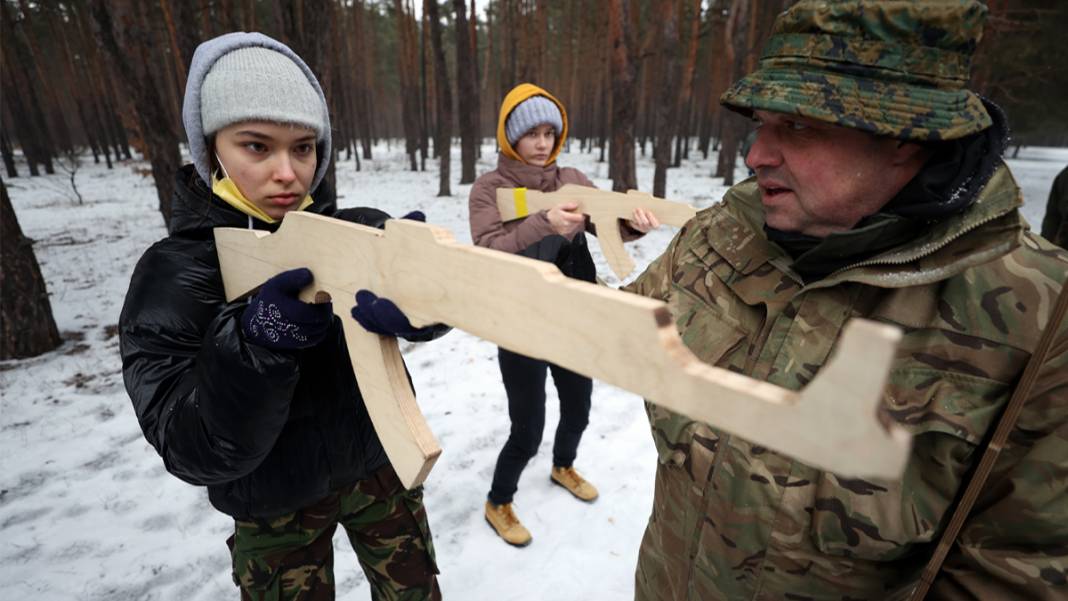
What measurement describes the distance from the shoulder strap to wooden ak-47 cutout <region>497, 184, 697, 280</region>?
3.90 ft

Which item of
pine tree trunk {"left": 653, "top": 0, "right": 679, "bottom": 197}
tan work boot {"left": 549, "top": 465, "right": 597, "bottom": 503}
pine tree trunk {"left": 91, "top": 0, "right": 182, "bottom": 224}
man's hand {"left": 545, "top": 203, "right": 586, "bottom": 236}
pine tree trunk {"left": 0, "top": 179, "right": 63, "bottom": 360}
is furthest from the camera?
pine tree trunk {"left": 653, "top": 0, "right": 679, "bottom": 197}

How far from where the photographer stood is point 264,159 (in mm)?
1262

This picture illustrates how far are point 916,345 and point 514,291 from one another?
89 centimetres

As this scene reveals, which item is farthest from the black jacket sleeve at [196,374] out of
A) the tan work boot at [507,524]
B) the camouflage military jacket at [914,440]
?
the tan work boot at [507,524]

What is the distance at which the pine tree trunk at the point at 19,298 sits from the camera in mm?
4379

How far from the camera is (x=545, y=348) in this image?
0.67 meters

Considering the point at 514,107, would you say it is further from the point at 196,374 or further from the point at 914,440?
the point at 914,440

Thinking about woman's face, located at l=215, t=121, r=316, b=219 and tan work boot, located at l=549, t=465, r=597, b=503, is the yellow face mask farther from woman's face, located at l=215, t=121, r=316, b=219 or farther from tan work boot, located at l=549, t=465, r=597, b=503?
tan work boot, located at l=549, t=465, r=597, b=503

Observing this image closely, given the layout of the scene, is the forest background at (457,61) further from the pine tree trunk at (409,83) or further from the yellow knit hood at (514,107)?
the yellow knit hood at (514,107)

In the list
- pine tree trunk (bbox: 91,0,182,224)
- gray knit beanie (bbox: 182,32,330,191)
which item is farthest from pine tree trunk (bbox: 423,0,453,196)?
gray knit beanie (bbox: 182,32,330,191)

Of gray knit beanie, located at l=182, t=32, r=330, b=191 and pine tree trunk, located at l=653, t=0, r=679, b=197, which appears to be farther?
pine tree trunk, located at l=653, t=0, r=679, b=197

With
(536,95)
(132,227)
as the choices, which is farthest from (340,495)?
(132,227)

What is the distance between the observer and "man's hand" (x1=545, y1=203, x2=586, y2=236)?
2266mm

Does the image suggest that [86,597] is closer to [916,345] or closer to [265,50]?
[265,50]
